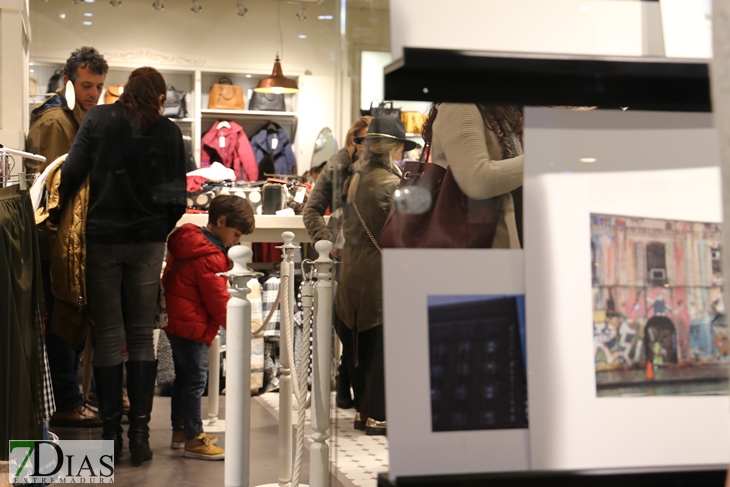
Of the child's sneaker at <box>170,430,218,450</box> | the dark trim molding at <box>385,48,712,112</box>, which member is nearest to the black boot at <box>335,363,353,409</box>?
the dark trim molding at <box>385,48,712,112</box>

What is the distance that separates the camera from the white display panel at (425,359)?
2.12ft

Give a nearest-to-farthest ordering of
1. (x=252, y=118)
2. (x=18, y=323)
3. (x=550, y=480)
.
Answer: (x=550, y=480) < (x=18, y=323) < (x=252, y=118)

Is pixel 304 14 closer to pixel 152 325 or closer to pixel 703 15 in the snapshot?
pixel 152 325

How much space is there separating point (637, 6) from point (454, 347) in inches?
15.8

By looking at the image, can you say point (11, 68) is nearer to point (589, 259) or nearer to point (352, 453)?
point (352, 453)

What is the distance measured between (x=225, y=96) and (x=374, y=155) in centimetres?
379

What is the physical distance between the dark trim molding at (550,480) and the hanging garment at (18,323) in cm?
125

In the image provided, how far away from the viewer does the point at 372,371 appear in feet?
3.56

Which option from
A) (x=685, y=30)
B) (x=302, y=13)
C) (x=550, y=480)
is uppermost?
(x=302, y=13)

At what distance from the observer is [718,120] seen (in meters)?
0.45

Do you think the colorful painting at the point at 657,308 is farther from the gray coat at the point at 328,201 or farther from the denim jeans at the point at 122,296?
the denim jeans at the point at 122,296

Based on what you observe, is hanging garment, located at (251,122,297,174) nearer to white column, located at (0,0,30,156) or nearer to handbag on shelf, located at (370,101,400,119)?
white column, located at (0,0,30,156)

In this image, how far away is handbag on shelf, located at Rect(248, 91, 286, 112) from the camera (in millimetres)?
4625

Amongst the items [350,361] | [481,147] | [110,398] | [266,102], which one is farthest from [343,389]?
[266,102]
